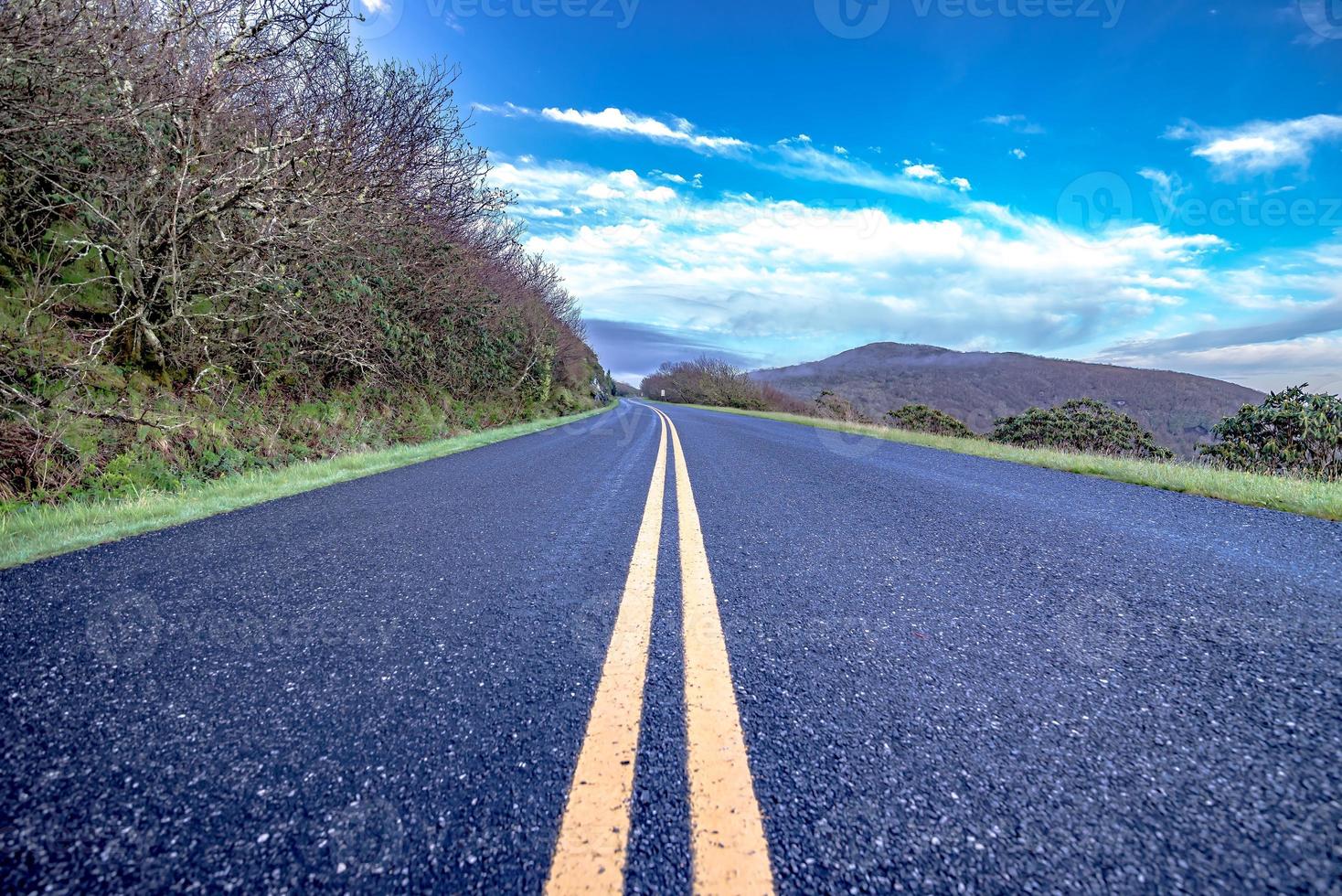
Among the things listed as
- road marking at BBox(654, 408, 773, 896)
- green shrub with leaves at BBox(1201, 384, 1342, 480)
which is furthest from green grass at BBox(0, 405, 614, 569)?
green shrub with leaves at BBox(1201, 384, 1342, 480)

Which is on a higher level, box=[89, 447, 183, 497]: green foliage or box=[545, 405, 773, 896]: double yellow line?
box=[545, 405, 773, 896]: double yellow line

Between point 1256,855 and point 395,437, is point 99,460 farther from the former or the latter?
point 1256,855

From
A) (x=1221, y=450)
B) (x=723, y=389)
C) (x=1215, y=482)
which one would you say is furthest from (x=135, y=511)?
(x=723, y=389)

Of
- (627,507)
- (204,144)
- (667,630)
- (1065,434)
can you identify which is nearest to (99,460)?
(204,144)

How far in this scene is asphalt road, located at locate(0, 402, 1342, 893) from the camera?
989mm

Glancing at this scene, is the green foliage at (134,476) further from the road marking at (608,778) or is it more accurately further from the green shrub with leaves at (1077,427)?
the green shrub with leaves at (1077,427)

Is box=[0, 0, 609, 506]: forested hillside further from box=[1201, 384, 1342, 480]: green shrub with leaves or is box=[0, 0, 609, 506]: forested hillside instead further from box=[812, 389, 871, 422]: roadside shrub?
box=[812, 389, 871, 422]: roadside shrub

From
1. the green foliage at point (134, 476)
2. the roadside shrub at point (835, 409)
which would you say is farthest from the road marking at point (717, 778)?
the roadside shrub at point (835, 409)

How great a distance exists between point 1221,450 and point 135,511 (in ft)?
53.0

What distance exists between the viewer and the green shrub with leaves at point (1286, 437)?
8.18m

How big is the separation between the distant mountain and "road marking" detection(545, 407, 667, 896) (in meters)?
45.1

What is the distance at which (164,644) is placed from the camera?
1828 millimetres

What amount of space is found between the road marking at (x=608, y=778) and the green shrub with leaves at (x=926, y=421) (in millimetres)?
23076

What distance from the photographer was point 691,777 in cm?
121
